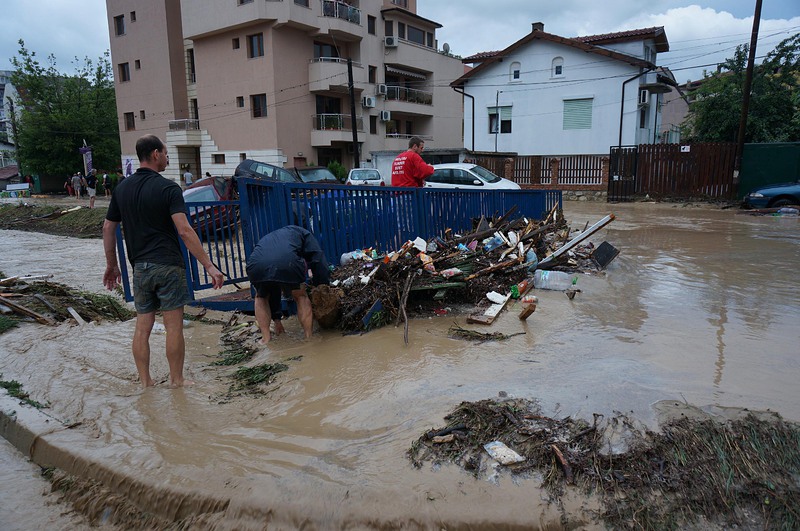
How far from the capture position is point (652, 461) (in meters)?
2.82

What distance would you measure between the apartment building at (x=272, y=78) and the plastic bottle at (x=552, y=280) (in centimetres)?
2310

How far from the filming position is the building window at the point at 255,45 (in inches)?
1270

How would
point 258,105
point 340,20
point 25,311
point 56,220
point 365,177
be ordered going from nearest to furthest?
point 25,311
point 56,220
point 365,177
point 258,105
point 340,20

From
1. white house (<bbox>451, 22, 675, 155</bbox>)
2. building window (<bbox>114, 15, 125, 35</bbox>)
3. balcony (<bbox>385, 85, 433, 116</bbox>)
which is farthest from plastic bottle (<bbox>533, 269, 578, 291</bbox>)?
building window (<bbox>114, 15, 125, 35</bbox>)

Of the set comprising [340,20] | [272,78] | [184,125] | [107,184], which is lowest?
[107,184]

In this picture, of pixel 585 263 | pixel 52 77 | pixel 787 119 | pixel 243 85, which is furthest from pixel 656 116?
pixel 52 77

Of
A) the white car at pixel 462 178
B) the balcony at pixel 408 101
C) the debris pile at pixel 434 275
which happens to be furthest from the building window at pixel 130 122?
the debris pile at pixel 434 275

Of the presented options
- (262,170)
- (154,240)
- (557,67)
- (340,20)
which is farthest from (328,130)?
(154,240)

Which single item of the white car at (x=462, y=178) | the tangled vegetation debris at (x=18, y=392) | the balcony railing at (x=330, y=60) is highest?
the balcony railing at (x=330, y=60)

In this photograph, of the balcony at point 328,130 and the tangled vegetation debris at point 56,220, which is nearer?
the tangled vegetation debris at point 56,220

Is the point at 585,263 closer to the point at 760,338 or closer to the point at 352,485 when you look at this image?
the point at 760,338

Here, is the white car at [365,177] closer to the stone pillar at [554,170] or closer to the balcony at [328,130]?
the stone pillar at [554,170]

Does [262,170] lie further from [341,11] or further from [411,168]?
[341,11]

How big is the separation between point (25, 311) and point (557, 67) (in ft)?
98.0
